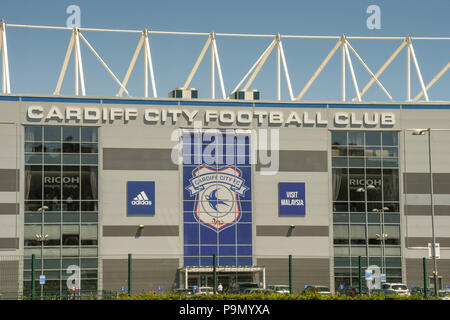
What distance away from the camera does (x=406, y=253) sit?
7569 centimetres

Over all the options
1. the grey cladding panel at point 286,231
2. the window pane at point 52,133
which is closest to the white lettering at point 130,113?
the window pane at point 52,133

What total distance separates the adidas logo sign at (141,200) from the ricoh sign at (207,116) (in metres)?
6.76

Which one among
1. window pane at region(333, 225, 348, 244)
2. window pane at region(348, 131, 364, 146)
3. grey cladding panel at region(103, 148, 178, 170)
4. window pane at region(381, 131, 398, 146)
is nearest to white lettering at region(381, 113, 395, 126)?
window pane at region(381, 131, 398, 146)

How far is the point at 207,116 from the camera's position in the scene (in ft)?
246

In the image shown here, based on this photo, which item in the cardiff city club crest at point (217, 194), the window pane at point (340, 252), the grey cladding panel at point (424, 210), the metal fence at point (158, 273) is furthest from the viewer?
the grey cladding panel at point (424, 210)

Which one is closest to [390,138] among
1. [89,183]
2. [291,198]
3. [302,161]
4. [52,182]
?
[302,161]

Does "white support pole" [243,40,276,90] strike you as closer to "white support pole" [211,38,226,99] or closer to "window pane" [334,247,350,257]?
"white support pole" [211,38,226,99]

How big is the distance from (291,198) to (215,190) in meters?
7.19

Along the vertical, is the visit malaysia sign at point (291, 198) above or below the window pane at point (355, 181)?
below

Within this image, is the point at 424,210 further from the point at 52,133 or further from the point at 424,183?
the point at 52,133

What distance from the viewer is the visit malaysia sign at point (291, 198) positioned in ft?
245

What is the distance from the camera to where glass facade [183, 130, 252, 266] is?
73.6 metres

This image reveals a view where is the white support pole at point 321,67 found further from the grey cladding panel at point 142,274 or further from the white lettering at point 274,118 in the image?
the grey cladding panel at point 142,274

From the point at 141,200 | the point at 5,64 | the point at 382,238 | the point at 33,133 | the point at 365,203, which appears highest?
the point at 5,64
